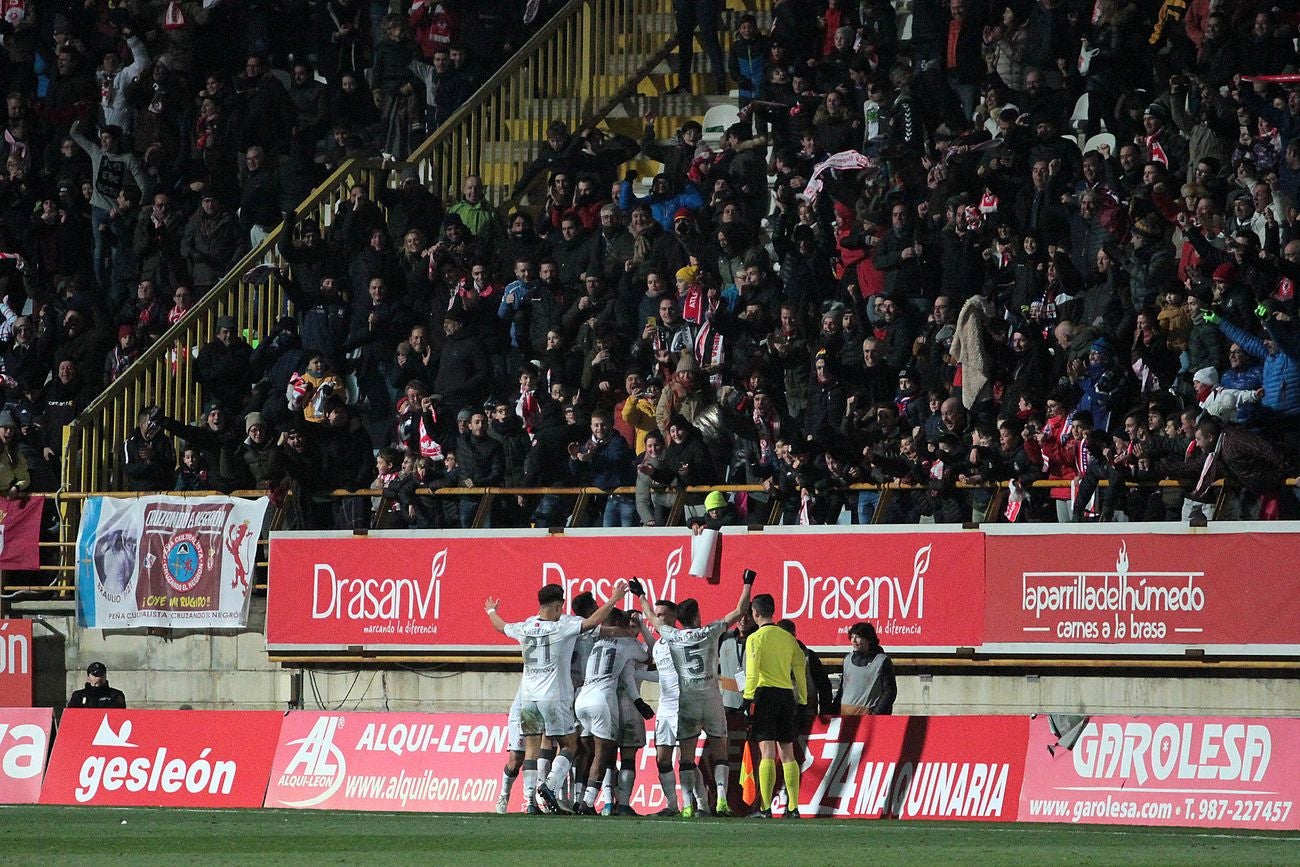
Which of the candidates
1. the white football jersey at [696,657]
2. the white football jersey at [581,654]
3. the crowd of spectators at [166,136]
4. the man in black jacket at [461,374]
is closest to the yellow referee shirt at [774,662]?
the white football jersey at [696,657]

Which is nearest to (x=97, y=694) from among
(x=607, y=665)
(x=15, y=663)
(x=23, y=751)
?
(x=23, y=751)

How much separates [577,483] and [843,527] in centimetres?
276

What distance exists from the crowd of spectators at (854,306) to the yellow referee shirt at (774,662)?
6.75 feet

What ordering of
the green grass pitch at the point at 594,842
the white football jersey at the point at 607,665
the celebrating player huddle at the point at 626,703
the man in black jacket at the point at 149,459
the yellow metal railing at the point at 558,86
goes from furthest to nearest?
the yellow metal railing at the point at 558,86
the man in black jacket at the point at 149,459
the white football jersey at the point at 607,665
the celebrating player huddle at the point at 626,703
the green grass pitch at the point at 594,842

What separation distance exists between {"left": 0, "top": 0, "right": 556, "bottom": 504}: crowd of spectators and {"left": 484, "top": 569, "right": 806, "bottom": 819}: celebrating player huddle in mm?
7433

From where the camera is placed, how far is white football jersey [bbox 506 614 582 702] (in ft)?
57.1

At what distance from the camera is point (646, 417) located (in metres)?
20.5

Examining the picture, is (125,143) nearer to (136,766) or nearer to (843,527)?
(136,766)

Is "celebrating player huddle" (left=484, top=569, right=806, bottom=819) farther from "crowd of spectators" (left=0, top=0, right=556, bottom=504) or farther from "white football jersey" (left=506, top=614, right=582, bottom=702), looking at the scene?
"crowd of spectators" (left=0, top=0, right=556, bottom=504)

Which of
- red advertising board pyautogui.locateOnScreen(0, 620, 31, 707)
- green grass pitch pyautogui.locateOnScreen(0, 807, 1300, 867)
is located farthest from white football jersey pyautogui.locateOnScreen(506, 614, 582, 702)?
red advertising board pyautogui.locateOnScreen(0, 620, 31, 707)

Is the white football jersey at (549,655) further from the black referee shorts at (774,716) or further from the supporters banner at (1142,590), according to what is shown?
the supporters banner at (1142,590)

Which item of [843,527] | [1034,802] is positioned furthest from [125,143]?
[1034,802]

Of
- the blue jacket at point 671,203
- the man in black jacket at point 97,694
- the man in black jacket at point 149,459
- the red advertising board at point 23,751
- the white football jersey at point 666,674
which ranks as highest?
the blue jacket at point 671,203

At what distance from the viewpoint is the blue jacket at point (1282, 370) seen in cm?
1720
